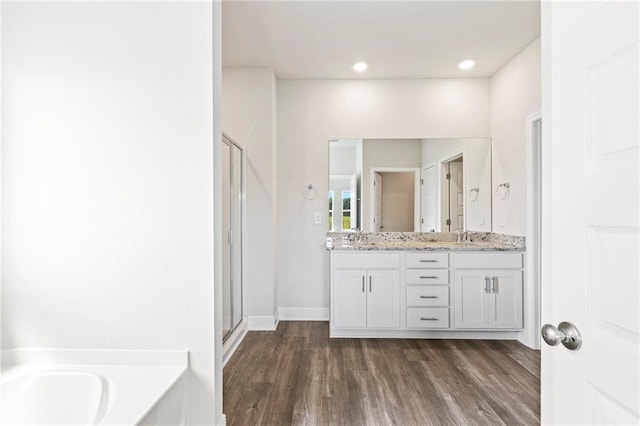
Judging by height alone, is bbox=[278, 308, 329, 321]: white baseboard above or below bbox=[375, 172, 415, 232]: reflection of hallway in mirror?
below

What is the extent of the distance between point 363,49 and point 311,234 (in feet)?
6.20

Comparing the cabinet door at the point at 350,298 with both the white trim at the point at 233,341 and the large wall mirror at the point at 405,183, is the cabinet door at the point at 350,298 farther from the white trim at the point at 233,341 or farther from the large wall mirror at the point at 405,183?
the white trim at the point at 233,341

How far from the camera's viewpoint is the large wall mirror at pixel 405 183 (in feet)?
13.0

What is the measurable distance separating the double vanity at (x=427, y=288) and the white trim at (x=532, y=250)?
8cm

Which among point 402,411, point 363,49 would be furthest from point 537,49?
point 402,411

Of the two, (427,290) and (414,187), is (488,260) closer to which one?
(427,290)

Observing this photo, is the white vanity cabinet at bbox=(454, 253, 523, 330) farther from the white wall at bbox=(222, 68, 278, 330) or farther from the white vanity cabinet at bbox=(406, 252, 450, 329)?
the white wall at bbox=(222, 68, 278, 330)

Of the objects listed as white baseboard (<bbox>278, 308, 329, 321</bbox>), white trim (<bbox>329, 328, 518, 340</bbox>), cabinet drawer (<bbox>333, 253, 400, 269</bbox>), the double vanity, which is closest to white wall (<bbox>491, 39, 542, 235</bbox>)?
the double vanity

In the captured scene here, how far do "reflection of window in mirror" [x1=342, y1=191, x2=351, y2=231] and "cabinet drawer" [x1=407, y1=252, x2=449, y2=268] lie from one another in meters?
0.86

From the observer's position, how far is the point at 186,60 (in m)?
1.58

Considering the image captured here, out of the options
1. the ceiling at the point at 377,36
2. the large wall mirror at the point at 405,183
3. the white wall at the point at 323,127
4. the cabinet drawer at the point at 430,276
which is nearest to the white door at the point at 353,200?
the large wall mirror at the point at 405,183

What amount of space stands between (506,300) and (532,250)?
51 centimetres

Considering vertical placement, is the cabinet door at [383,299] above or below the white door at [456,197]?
below
